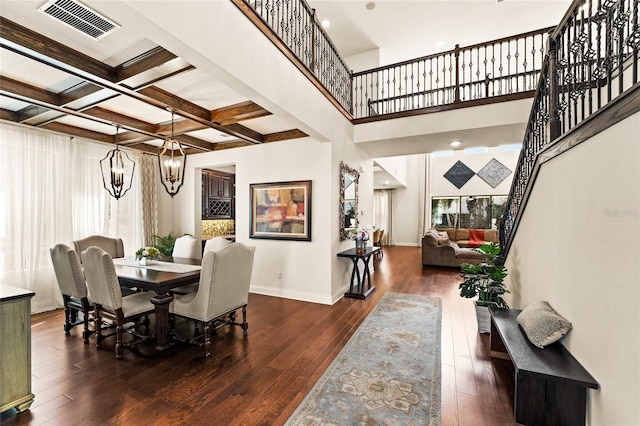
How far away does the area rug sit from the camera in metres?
1.93

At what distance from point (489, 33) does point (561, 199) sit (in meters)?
6.12

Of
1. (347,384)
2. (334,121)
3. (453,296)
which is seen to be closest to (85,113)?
(334,121)

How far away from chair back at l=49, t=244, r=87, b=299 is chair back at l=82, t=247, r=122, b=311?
1.37 ft

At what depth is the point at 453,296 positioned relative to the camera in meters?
4.81

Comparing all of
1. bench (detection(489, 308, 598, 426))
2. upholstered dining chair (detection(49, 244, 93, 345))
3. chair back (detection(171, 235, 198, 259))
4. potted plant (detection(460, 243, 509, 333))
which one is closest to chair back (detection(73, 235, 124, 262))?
upholstered dining chair (detection(49, 244, 93, 345))

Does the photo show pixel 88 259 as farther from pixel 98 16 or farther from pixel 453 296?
pixel 453 296

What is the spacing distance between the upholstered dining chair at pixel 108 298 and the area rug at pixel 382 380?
2.02 metres

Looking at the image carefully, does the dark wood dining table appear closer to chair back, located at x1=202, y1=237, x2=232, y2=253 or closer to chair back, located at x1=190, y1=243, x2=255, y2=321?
chair back, located at x1=190, y1=243, x2=255, y2=321

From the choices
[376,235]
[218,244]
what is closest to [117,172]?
[218,244]

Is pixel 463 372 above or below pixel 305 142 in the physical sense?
below

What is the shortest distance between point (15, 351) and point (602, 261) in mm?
3874

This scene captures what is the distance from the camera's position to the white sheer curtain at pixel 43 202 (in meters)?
3.96

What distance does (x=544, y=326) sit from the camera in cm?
191

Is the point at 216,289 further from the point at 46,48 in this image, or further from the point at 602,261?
the point at 602,261
